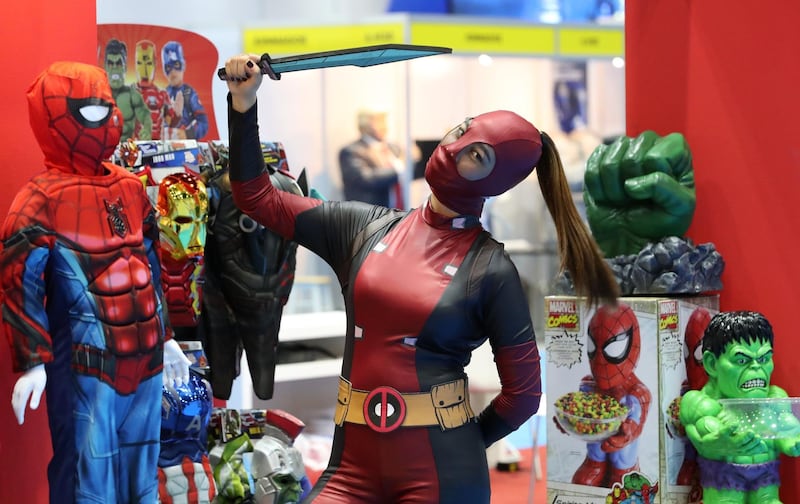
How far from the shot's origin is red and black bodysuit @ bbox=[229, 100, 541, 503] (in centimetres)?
251

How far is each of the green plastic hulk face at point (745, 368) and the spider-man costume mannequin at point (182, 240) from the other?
1923 millimetres

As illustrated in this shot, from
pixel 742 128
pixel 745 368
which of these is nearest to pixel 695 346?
pixel 745 368

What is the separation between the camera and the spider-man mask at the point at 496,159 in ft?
8.55

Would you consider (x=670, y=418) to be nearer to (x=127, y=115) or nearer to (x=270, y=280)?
(x=270, y=280)

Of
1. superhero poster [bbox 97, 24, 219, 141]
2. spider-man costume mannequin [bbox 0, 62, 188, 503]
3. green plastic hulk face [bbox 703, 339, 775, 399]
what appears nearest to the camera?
spider-man costume mannequin [bbox 0, 62, 188, 503]

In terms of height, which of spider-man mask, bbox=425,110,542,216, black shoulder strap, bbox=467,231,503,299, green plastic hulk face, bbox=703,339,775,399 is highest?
spider-man mask, bbox=425,110,542,216

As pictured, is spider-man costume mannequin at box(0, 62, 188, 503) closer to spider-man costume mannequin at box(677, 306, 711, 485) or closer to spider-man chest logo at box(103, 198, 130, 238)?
spider-man chest logo at box(103, 198, 130, 238)

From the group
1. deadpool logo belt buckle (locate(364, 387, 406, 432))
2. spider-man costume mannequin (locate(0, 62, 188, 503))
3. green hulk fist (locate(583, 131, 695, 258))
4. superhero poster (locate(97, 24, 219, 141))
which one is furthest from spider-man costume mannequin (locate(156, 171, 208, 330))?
green hulk fist (locate(583, 131, 695, 258))

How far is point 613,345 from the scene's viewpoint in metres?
4.08

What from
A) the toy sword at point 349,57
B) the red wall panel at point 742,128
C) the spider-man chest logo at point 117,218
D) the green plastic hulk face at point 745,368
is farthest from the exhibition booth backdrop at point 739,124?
the toy sword at point 349,57

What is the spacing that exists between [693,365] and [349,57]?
2.35 metres

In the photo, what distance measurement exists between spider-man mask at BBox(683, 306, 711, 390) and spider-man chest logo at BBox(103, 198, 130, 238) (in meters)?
2.28

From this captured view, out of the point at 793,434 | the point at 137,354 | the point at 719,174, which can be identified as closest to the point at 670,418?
the point at 793,434

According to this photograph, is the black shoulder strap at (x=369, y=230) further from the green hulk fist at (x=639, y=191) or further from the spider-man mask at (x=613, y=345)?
the green hulk fist at (x=639, y=191)
